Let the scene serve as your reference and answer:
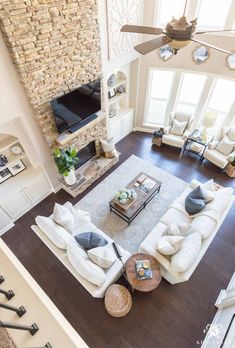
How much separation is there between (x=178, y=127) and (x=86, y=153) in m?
2.81

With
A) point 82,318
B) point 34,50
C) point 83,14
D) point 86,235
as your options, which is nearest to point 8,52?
point 34,50

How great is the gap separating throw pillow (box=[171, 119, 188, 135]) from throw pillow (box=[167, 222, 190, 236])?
10.6 ft

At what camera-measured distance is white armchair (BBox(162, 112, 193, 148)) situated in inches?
244

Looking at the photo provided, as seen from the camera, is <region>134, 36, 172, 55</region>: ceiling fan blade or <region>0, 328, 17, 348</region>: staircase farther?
<region>134, 36, 172, 55</region>: ceiling fan blade

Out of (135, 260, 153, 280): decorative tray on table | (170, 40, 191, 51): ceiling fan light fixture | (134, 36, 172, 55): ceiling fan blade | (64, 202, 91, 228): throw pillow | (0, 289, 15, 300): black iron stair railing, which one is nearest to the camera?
(0, 289, 15, 300): black iron stair railing

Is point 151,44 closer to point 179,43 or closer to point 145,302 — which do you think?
point 179,43

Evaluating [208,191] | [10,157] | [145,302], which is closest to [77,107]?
[10,157]

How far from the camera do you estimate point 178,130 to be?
6273mm

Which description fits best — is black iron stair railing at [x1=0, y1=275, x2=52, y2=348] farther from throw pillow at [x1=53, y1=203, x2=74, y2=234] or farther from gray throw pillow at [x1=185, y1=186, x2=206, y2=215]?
gray throw pillow at [x1=185, y1=186, x2=206, y2=215]

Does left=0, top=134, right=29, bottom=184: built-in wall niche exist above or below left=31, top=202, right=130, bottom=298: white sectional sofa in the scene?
above

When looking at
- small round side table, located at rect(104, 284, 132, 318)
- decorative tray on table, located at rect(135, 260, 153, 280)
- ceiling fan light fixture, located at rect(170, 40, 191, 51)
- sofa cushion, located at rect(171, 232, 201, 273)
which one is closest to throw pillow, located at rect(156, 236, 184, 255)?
sofa cushion, located at rect(171, 232, 201, 273)

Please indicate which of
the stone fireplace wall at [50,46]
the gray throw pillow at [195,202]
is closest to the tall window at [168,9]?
the stone fireplace wall at [50,46]

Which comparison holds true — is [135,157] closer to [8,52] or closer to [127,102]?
[127,102]

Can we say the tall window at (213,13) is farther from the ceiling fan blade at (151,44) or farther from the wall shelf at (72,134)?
the ceiling fan blade at (151,44)
